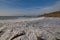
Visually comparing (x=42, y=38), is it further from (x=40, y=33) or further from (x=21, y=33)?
(x=21, y=33)

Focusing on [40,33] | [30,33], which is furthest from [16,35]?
[40,33]

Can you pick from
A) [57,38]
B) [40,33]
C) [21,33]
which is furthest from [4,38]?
[57,38]

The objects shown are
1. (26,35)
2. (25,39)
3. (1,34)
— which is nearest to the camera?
(25,39)

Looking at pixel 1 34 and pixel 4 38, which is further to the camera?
pixel 1 34

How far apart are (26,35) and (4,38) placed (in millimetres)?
1087

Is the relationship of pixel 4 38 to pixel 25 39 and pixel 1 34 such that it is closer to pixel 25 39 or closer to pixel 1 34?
pixel 1 34

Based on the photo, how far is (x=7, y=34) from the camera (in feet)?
22.8

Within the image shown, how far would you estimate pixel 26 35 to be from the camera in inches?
260

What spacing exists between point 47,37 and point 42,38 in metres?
0.41

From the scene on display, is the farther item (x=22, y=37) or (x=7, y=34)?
(x=7, y=34)

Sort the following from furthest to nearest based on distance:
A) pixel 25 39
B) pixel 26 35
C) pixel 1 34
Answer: pixel 1 34 < pixel 26 35 < pixel 25 39

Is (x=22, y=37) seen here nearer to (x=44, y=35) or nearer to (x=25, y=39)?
(x=25, y=39)

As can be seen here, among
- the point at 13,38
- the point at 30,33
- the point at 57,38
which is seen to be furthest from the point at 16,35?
the point at 57,38

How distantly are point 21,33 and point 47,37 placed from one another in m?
1.30
